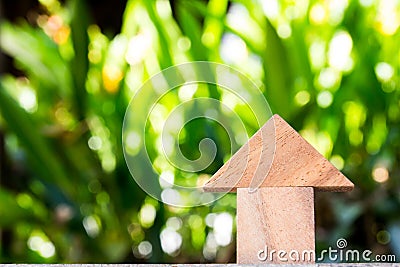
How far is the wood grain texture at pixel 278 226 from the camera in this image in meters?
0.38

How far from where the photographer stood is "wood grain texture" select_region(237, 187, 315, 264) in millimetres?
382

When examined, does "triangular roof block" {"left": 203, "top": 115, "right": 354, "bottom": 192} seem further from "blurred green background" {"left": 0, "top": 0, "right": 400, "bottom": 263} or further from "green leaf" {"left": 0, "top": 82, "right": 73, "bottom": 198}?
"green leaf" {"left": 0, "top": 82, "right": 73, "bottom": 198}

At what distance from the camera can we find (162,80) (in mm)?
853

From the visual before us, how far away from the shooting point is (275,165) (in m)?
0.39

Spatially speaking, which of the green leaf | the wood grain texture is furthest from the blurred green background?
the wood grain texture

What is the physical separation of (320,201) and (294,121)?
0.10 metres

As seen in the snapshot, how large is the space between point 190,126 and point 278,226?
1.54 feet

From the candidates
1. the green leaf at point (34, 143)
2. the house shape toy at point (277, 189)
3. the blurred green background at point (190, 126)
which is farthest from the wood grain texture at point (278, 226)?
the green leaf at point (34, 143)

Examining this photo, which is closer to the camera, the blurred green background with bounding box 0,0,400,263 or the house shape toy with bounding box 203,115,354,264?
the house shape toy with bounding box 203,115,354,264

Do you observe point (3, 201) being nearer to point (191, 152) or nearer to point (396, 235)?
point (191, 152)

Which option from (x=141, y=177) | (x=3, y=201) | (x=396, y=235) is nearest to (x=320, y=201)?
(x=396, y=235)

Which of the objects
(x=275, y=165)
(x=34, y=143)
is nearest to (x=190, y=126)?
(x=34, y=143)

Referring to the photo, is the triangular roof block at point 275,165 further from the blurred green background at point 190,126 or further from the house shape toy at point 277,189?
the blurred green background at point 190,126

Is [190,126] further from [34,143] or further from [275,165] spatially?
[275,165]
